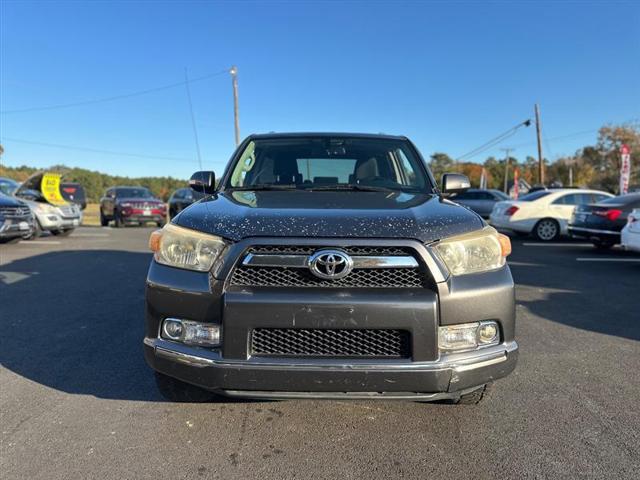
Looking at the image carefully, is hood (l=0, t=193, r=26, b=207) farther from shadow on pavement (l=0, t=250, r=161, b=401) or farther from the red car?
the red car

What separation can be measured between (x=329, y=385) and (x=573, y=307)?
4.34 m

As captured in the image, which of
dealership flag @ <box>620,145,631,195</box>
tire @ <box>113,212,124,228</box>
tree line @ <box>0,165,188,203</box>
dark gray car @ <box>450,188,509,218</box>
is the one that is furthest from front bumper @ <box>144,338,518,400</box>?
tree line @ <box>0,165,188,203</box>

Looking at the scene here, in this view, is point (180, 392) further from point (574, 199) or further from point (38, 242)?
point (574, 199)

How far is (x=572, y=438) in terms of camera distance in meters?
2.61

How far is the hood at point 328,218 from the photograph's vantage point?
7.63 feet

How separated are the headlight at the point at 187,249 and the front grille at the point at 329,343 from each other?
0.45m

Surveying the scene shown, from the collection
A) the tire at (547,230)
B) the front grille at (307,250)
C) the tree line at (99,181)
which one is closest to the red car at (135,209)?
the tire at (547,230)

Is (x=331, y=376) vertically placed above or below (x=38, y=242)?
below

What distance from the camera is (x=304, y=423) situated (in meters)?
2.74

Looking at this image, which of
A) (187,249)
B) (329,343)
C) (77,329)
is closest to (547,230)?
(77,329)

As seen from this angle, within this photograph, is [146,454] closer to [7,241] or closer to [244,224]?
[244,224]

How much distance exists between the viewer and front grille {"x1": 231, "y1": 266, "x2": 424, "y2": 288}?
2.29m

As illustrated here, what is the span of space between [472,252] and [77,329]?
3771mm

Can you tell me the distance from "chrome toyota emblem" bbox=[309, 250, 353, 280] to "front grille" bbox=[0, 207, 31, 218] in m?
10.1
